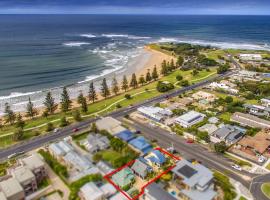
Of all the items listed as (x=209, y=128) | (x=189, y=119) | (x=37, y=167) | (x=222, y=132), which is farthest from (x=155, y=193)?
(x=189, y=119)

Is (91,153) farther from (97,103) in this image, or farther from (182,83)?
(182,83)

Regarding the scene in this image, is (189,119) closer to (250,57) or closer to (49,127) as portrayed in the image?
(49,127)

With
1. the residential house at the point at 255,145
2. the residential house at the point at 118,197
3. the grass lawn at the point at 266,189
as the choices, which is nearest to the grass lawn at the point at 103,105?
the residential house at the point at 118,197

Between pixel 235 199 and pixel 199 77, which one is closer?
pixel 235 199

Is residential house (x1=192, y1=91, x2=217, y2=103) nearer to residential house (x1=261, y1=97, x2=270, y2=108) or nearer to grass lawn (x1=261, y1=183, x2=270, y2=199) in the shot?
residential house (x1=261, y1=97, x2=270, y2=108)

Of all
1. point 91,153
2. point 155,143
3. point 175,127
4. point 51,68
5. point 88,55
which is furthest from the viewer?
point 88,55

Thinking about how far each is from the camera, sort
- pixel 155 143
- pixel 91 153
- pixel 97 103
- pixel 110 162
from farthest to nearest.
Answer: pixel 97 103, pixel 155 143, pixel 91 153, pixel 110 162

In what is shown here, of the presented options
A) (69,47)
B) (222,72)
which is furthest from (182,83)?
(69,47)
